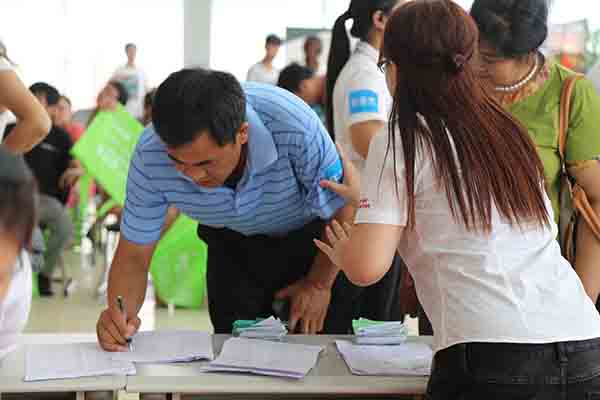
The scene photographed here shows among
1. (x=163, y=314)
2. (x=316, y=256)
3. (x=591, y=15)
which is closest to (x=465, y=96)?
(x=316, y=256)

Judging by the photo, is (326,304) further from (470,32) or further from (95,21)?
(95,21)

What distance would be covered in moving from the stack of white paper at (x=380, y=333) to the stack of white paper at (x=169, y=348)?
13.1 inches

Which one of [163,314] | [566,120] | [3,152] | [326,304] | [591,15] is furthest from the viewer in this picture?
[591,15]

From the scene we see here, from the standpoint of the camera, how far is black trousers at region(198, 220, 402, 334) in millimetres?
2180

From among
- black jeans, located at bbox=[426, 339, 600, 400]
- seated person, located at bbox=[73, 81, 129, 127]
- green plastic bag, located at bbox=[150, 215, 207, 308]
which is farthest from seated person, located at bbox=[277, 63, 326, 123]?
black jeans, located at bbox=[426, 339, 600, 400]

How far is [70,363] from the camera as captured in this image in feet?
5.64

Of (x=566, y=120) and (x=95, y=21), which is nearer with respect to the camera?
(x=566, y=120)

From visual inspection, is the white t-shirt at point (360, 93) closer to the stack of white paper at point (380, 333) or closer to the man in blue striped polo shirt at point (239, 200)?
the man in blue striped polo shirt at point (239, 200)

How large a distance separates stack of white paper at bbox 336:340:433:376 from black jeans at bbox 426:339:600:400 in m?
0.27

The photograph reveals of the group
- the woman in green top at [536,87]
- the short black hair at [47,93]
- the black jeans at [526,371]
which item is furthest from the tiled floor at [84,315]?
the black jeans at [526,371]

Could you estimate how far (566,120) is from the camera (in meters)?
1.87

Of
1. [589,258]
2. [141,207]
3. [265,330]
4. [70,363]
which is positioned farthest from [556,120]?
[70,363]

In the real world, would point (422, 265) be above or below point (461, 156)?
below

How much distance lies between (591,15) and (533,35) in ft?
18.5
